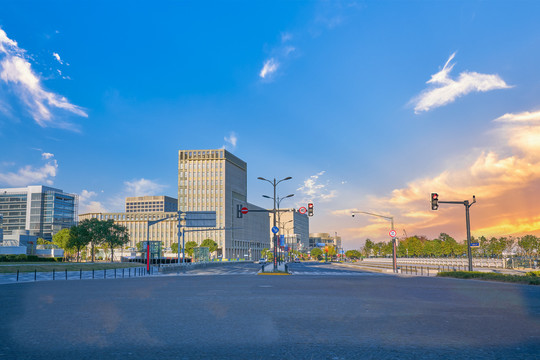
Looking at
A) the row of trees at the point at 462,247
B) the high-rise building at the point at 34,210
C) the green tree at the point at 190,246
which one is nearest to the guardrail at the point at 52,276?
the row of trees at the point at 462,247

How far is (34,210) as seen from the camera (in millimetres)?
191125

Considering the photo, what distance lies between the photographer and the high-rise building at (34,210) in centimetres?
19025

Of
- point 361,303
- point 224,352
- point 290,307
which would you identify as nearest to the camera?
point 224,352

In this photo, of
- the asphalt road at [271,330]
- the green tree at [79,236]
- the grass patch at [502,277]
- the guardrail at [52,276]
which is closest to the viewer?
the asphalt road at [271,330]

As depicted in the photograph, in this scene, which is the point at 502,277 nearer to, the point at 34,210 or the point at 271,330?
the point at 271,330

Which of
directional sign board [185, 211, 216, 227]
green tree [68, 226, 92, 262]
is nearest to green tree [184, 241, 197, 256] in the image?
green tree [68, 226, 92, 262]

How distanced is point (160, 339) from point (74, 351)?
163cm

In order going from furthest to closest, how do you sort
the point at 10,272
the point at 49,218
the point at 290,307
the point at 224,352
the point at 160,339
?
1. the point at 49,218
2. the point at 10,272
3. the point at 290,307
4. the point at 160,339
5. the point at 224,352

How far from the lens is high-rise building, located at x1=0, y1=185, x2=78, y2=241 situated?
7490 inches

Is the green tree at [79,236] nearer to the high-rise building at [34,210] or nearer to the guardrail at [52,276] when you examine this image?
the guardrail at [52,276]

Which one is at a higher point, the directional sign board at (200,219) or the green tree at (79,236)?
the directional sign board at (200,219)

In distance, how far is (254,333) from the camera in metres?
9.18

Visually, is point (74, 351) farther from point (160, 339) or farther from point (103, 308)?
point (103, 308)

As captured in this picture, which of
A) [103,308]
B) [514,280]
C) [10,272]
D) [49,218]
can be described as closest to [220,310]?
[103,308]
